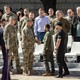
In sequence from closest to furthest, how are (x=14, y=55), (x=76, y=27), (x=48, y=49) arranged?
(x=48, y=49), (x=14, y=55), (x=76, y=27)

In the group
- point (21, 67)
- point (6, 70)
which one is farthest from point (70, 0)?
point (6, 70)

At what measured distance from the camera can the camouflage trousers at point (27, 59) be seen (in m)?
13.9

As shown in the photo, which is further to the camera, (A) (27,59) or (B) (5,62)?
(A) (27,59)

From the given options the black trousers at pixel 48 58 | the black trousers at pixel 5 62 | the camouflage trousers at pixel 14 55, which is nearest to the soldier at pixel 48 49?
the black trousers at pixel 48 58

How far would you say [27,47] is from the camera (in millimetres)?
13891

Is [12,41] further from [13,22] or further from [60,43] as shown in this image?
[60,43]

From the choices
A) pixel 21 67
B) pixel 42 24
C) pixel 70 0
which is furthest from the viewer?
pixel 70 0

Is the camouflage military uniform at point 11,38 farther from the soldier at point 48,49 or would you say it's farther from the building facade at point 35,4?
the building facade at point 35,4

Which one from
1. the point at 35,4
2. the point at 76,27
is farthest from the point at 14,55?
the point at 35,4

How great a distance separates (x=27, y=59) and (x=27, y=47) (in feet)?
1.15

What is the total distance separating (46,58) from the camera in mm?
13867

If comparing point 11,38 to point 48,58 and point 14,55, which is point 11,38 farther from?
point 48,58

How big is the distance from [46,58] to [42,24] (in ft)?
7.53

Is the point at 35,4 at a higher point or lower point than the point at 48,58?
higher
